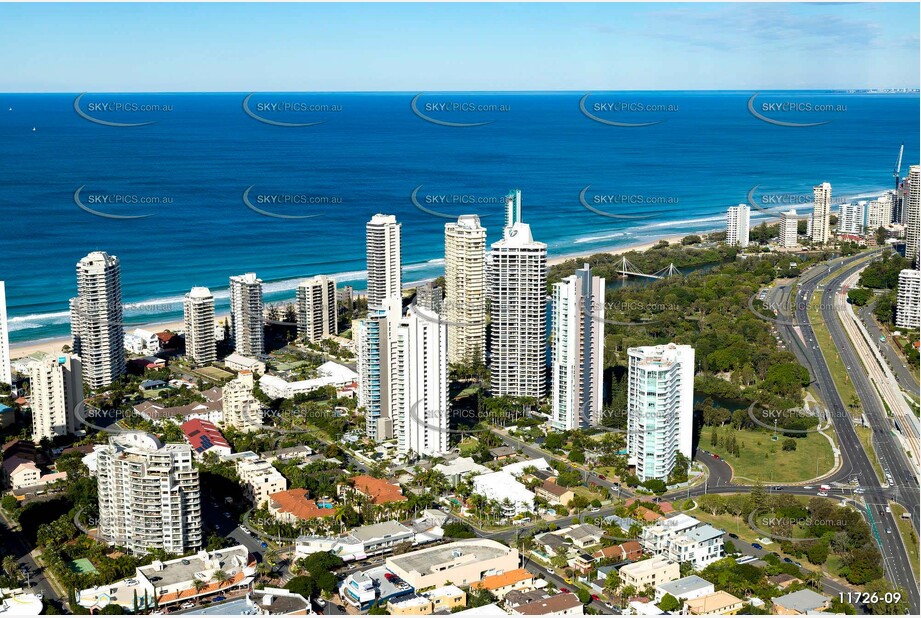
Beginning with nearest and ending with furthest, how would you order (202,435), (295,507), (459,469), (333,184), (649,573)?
(649,573) < (295,507) < (459,469) < (202,435) < (333,184)

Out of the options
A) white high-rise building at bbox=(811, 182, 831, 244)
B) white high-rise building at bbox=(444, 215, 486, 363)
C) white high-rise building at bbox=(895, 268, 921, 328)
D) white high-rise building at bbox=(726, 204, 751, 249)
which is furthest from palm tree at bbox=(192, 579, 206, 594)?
white high-rise building at bbox=(811, 182, 831, 244)

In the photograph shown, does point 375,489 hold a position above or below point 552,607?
above

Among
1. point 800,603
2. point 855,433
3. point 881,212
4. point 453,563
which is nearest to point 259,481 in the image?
point 453,563

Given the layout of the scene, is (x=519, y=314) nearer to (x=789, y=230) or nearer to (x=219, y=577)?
(x=219, y=577)

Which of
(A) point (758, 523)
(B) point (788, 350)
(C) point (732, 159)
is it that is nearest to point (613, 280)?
(B) point (788, 350)

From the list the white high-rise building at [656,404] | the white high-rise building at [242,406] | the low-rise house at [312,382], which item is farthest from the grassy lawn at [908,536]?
the white high-rise building at [242,406]

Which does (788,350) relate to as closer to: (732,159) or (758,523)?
(758,523)
